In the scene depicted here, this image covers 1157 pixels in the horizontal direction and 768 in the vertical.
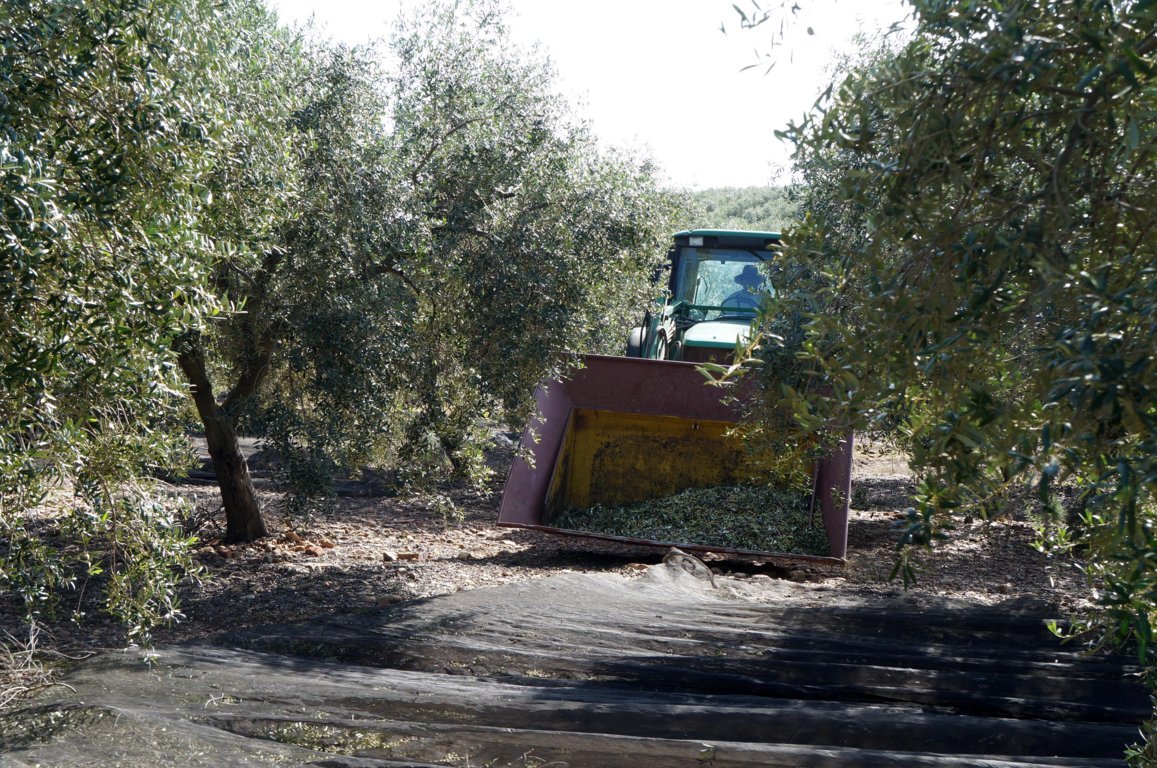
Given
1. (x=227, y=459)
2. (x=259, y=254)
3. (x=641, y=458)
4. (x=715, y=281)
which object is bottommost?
(x=227, y=459)

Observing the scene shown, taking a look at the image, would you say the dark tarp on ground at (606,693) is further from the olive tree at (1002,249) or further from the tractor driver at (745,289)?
the tractor driver at (745,289)

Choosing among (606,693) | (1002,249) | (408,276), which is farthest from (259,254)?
(1002,249)

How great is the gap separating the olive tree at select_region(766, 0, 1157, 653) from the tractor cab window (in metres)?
8.05

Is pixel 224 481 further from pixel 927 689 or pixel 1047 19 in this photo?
pixel 1047 19

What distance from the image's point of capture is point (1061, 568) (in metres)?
8.45

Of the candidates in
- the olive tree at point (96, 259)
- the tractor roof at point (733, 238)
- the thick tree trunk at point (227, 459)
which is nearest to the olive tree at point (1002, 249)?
the olive tree at point (96, 259)

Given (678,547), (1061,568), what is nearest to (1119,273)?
(678,547)

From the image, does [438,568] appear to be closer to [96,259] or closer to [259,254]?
[259,254]

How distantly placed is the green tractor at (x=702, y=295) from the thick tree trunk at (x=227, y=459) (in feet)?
13.9

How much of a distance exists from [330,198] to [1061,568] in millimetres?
6874

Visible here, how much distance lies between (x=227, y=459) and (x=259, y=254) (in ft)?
10.5

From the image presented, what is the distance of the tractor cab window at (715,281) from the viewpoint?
1040 centimetres

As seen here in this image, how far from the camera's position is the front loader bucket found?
342 inches

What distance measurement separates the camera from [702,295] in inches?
421
